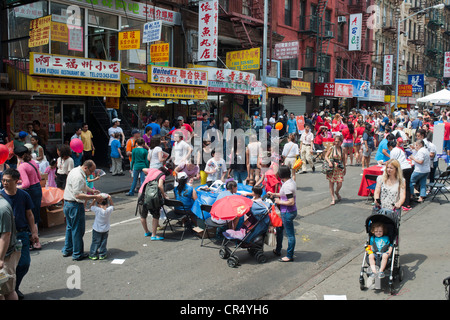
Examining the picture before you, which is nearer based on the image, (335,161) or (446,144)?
(335,161)

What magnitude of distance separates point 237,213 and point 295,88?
20.2m

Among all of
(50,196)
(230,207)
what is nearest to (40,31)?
(50,196)

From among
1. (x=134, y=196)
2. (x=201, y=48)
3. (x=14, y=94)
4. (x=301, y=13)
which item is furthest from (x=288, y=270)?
(x=301, y=13)

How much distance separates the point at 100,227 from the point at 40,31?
8.04 m

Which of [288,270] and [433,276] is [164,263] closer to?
[288,270]

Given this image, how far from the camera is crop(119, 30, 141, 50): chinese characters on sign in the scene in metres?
15.1

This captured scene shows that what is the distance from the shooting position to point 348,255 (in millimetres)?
7352

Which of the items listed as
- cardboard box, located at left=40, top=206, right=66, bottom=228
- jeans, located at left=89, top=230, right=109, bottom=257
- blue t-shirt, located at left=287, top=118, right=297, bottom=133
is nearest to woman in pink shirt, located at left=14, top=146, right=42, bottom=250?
jeans, located at left=89, top=230, right=109, bottom=257

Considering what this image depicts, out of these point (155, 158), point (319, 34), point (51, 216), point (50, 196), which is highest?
point (319, 34)

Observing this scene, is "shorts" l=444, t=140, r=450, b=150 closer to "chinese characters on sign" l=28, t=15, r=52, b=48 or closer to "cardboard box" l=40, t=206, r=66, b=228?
"cardboard box" l=40, t=206, r=66, b=228

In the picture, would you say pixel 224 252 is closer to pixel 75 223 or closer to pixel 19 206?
pixel 75 223

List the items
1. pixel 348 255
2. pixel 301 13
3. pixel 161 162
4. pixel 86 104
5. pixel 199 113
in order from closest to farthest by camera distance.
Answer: pixel 348 255, pixel 161 162, pixel 86 104, pixel 199 113, pixel 301 13

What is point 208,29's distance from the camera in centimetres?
1867

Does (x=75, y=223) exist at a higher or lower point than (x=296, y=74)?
lower
